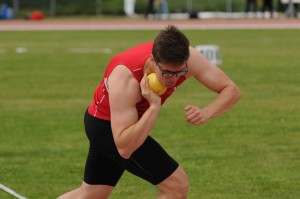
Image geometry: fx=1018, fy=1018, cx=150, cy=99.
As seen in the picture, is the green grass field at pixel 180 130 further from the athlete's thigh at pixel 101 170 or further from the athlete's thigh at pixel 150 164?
the athlete's thigh at pixel 150 164

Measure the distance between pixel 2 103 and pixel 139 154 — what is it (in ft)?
35.4

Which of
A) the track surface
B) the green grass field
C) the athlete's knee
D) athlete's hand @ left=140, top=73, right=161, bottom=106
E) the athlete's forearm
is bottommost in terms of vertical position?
the track surface

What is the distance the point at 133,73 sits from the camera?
7.14 meters

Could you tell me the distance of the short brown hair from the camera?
266 inches

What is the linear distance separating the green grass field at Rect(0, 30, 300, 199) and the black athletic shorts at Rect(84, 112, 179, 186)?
2484mm

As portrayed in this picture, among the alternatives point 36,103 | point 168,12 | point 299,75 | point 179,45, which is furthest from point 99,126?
point 168,12

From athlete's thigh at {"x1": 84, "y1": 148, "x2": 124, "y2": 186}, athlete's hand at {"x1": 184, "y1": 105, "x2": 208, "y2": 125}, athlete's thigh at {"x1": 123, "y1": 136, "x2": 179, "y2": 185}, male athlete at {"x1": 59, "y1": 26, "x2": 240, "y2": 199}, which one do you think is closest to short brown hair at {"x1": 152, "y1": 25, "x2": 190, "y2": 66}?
male athlete at {"x1": 59, "y1": 26, "x2": 240, "y2": 199}

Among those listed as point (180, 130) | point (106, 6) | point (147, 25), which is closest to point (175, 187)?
point (180, 130)

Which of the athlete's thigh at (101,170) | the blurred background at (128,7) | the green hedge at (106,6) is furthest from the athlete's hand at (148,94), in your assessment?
the green hedge at (106,6)

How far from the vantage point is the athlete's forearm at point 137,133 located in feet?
22.5

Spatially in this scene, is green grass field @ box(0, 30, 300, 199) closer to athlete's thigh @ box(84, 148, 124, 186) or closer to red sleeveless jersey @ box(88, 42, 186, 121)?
athlete's thigh @ box(84, 148, 124, 186)

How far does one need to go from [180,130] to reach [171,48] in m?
7.83

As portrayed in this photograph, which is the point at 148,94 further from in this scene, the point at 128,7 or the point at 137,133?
the point at 128,7

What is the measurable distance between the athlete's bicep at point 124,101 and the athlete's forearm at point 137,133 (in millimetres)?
68
